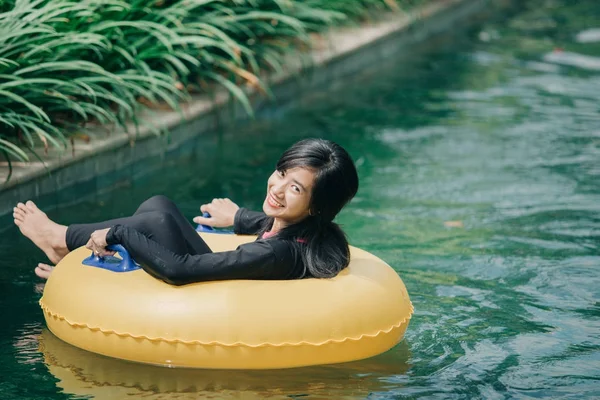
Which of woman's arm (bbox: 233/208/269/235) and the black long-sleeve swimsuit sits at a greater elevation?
the black long-sleeve swimsuit

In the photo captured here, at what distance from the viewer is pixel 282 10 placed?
8.87 meters

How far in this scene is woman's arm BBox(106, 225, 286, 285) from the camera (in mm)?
4426

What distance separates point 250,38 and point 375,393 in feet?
15.7

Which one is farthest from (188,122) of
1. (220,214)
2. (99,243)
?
(99,243)

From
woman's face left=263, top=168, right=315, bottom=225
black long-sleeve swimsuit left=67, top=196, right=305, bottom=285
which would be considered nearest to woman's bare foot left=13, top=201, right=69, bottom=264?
black long-sleeve swimsuit left=67, top=196, right=305, bottom=285

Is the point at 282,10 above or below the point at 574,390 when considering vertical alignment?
above

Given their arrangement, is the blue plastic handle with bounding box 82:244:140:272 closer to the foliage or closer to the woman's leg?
the woman's leg

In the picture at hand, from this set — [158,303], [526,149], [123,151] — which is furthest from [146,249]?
[526,149]

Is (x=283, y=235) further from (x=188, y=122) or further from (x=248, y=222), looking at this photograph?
(x=188, y=122)

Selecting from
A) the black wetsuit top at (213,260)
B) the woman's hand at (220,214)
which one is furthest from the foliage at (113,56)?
the black wetsuit top at (213,260)

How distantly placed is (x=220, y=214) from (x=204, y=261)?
0.92 meters

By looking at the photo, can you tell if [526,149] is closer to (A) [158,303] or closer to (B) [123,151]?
(B) [123,151]

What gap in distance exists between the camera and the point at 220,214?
534 centimetres

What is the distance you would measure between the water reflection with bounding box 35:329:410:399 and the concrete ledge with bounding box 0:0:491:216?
6.10ft
